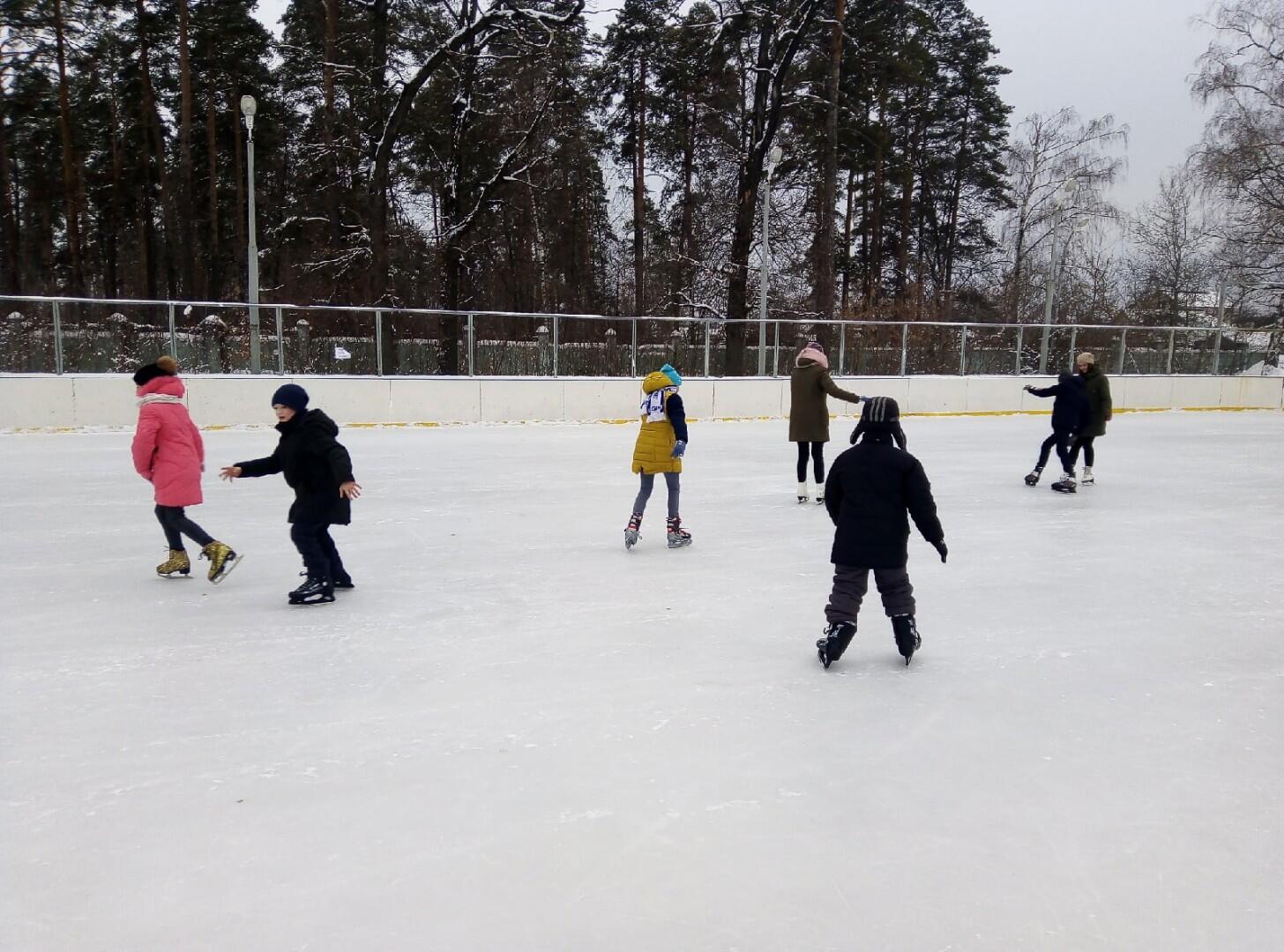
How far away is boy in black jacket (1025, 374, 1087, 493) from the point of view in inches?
366

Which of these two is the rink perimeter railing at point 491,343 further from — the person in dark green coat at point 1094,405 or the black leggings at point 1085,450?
the person in dark green coat at point 1094,405

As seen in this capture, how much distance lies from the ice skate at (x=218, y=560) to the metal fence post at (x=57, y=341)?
9.63 m

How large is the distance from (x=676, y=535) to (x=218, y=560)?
302 centimetres

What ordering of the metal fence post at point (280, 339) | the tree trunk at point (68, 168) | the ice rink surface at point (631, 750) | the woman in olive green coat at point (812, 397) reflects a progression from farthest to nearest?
the tree trunk at point (68, 168) → the metal fence post at point (280, 339) → the woman in olive green coat at point (812, 397) → the ice rink surface at point (631, 750)

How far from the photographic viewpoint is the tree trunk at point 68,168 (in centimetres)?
Answer: 2589

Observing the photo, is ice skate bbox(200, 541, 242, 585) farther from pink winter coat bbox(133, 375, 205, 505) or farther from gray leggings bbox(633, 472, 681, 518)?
gray leggings bbox(633, 472, 681, 518)

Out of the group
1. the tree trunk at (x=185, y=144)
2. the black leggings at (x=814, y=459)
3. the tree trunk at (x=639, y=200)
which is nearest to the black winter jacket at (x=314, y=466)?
the black leggings at (x=814, y=459)

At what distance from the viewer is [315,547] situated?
17.0 ft

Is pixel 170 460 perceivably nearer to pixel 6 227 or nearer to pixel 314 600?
pixel 314 600

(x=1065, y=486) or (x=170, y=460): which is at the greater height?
(x=170, y=460)

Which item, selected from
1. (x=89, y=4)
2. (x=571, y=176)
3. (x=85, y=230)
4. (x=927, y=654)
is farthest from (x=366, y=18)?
(x=927, y=654)

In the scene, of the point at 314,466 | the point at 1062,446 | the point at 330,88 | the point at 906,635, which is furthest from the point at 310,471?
the point at 330,88

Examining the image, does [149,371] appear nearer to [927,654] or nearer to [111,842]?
[111,842]

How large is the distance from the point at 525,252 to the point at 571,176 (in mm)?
2641
